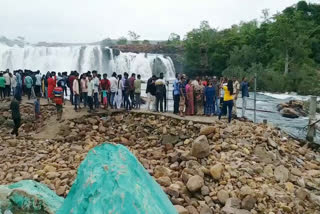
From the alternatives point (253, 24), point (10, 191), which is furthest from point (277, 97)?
point (253, 24)

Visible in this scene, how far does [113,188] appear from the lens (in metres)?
1.66

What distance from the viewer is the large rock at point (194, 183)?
5977mm

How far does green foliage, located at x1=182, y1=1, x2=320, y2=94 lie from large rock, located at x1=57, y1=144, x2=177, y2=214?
24.4 m

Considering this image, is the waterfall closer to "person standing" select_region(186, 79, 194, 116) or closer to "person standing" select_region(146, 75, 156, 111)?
"person standing" select_region(146, 75, 156, 111)

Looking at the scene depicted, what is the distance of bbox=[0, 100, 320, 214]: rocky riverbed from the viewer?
5.92 metres

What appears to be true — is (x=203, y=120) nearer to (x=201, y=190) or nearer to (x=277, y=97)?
(x=201, y=190)

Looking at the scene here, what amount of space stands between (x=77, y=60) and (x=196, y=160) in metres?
24.0

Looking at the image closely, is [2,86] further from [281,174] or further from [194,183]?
[281,174]

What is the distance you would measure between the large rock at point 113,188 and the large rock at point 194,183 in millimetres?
4233

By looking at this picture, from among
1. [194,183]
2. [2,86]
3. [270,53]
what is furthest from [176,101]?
[270,53]

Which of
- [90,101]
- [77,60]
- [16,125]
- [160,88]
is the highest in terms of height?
[77,60]

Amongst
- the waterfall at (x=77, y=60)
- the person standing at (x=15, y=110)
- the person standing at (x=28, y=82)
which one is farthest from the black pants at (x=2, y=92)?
the waterfall at (x=77, y=60)

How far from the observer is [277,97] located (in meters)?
24.3

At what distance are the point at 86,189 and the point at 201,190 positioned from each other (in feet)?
15.1
